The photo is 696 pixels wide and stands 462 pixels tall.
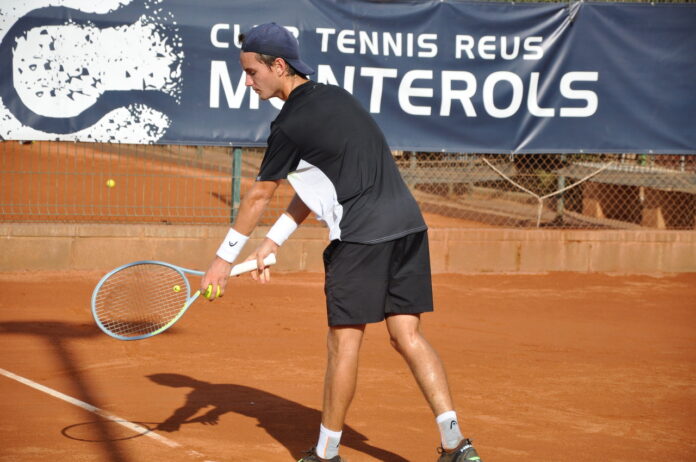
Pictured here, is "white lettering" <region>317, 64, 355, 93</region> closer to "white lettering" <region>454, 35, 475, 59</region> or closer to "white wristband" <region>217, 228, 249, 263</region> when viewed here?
"white lettering" <region>454, 35, 475, 59</region>

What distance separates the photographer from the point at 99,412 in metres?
5.20

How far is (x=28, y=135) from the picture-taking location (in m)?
9.22

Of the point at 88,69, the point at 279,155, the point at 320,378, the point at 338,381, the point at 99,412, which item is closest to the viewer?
the point at 279,155

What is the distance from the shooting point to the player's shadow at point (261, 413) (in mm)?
4859

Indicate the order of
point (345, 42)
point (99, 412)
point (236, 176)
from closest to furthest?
point (99, 412) → point (236, 176) → point (345, 42)

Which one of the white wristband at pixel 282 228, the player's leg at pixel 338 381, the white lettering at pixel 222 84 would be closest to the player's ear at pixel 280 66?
the white wristband at pixel 282 228

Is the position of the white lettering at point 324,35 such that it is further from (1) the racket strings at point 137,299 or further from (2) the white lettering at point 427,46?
(1) the racket strings at point 137,299

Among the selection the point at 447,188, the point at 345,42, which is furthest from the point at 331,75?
the point at 447,188

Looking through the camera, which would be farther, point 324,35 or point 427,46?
point 427,46

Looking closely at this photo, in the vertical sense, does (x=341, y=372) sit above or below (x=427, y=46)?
below

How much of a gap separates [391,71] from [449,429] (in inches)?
243

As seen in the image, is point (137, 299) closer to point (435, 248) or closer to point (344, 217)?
point (344, 217)

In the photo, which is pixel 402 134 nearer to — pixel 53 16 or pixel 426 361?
pixel 53 16

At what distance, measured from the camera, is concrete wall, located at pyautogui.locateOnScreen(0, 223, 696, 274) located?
922 centimetres
